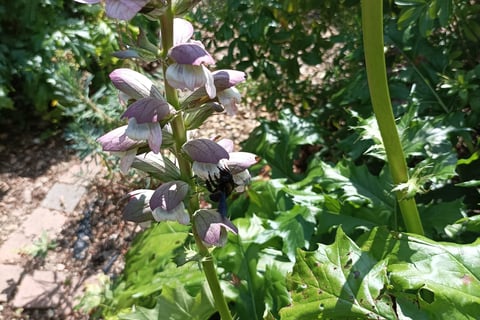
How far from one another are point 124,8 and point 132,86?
0.93 feet

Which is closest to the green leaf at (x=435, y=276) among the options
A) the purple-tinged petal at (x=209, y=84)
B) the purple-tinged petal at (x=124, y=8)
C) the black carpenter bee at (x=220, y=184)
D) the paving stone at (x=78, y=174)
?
the black carpenter bee at (x=220, y=184)

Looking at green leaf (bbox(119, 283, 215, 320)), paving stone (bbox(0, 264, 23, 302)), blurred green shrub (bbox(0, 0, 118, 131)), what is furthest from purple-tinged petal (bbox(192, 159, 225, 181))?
blurred green shrub (bbox(0, 0, 118, 131))

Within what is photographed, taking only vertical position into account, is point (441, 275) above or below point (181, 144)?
below

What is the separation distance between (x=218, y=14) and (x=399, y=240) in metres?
1.86

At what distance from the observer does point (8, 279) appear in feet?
11.1

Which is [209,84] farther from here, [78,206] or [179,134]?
[78,206]

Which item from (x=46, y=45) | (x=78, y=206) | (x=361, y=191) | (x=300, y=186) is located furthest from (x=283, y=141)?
(x=46, y=45)

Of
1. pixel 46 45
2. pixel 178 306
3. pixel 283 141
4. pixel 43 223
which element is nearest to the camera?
pixel 178 306

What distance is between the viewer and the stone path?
10.7 ft

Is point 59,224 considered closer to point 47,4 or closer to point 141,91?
point 47,4

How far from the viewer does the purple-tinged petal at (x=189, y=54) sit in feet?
3.88

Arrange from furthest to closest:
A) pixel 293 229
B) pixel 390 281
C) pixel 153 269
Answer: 1. pixel 153 269
2. pixel 293 229
3. pixel 390 281

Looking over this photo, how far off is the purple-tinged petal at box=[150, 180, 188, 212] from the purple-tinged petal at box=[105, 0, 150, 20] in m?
0.45

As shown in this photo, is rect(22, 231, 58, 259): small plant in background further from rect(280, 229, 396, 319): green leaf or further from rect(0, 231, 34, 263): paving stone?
rect(280, 229, 396, 319): green leaf
